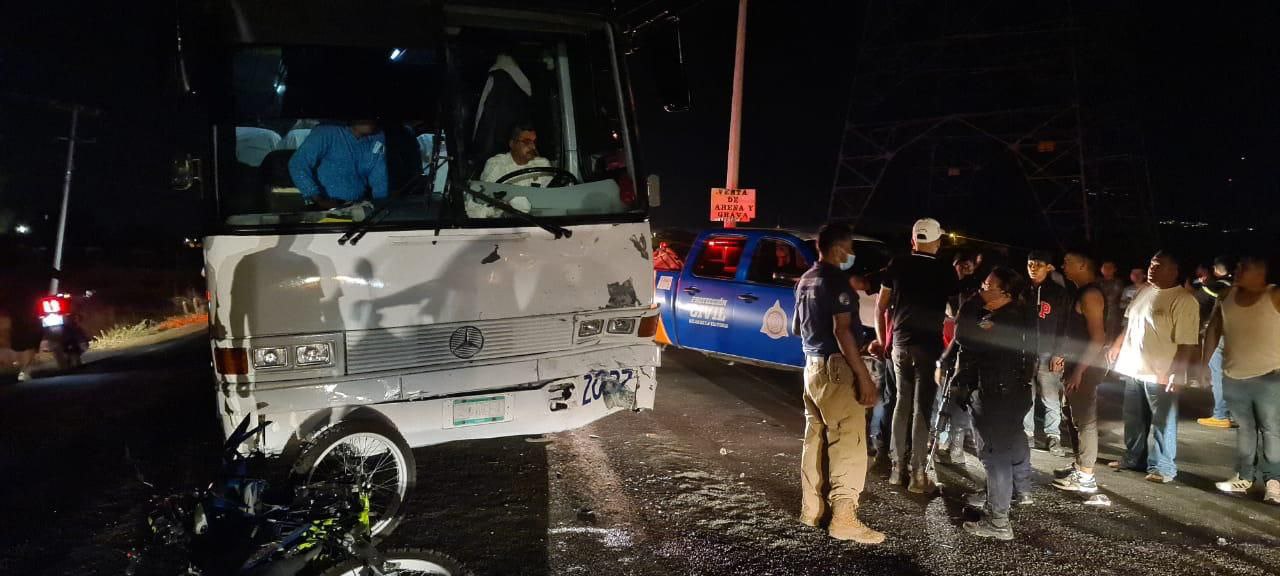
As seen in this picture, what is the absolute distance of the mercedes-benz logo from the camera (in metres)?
4.40

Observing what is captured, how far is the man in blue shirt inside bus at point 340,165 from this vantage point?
4.32 meters

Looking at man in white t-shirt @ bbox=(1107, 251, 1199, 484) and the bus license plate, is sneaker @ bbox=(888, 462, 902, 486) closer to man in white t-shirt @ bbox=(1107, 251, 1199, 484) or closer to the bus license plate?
man in white t-shirt @ bbox=(1107, 251, 1199, 484)

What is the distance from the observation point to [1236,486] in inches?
200

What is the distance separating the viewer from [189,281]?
82.7 ft

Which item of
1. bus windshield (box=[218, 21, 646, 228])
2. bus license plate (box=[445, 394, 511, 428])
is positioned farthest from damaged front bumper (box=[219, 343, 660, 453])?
bus windshield (box=[218, 21, 646, 228])

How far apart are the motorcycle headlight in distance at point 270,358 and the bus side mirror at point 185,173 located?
1.15 m

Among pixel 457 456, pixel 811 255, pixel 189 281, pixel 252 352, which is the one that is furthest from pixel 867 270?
pixel 189 281

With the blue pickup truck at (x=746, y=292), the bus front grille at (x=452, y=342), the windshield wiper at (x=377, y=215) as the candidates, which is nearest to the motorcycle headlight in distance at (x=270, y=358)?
the bus front grille at (x=452, y=342)

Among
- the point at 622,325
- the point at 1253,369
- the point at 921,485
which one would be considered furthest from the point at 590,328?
the point at 1253,369

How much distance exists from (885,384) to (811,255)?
2.44 metres

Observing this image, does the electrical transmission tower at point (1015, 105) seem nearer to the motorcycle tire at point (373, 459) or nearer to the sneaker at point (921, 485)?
the sneaker at point (921, 485)

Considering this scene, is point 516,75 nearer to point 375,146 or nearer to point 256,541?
point 375,146

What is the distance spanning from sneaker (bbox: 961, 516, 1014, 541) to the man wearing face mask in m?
0.61

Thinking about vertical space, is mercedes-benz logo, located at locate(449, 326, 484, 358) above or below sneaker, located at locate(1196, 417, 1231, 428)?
above
